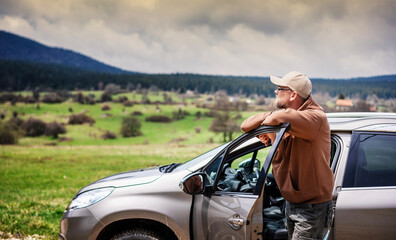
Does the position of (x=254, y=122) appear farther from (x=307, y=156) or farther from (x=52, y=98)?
(x=52, y=98)

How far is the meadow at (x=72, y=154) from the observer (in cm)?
700

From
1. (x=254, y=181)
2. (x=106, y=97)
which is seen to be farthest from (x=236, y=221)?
(x=106, y=97)

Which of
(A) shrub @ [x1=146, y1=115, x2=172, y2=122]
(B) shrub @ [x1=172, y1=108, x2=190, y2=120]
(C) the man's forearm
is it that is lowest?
(A) shrub @ [x1=146, y1=115, x2=172, y2=122]

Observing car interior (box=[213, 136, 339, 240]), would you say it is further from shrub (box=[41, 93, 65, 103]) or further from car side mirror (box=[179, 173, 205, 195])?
shrub (box=[41, 93, 65, 103])

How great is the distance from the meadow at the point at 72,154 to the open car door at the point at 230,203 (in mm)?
3416

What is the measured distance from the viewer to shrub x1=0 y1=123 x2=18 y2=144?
5034cm

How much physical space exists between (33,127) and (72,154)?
54174 millimetres

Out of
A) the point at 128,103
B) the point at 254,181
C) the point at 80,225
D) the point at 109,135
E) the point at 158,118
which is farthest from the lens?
the point at 128,103

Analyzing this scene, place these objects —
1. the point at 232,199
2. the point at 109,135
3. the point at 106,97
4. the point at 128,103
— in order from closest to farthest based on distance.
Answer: the point at 232,199 < the point at 109,135 < the point at 128,103 < the point at 106,97

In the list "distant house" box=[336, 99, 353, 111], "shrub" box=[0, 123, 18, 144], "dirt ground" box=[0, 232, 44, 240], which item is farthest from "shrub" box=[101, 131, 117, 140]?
"dirt ground" box=[0, 232, 44, 240]

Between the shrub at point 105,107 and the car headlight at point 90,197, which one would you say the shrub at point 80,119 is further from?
the car headlight at point 90,197

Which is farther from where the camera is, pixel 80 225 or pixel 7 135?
pixel 7 135

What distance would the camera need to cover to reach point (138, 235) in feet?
9.66

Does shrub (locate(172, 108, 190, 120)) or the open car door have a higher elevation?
the open car door
